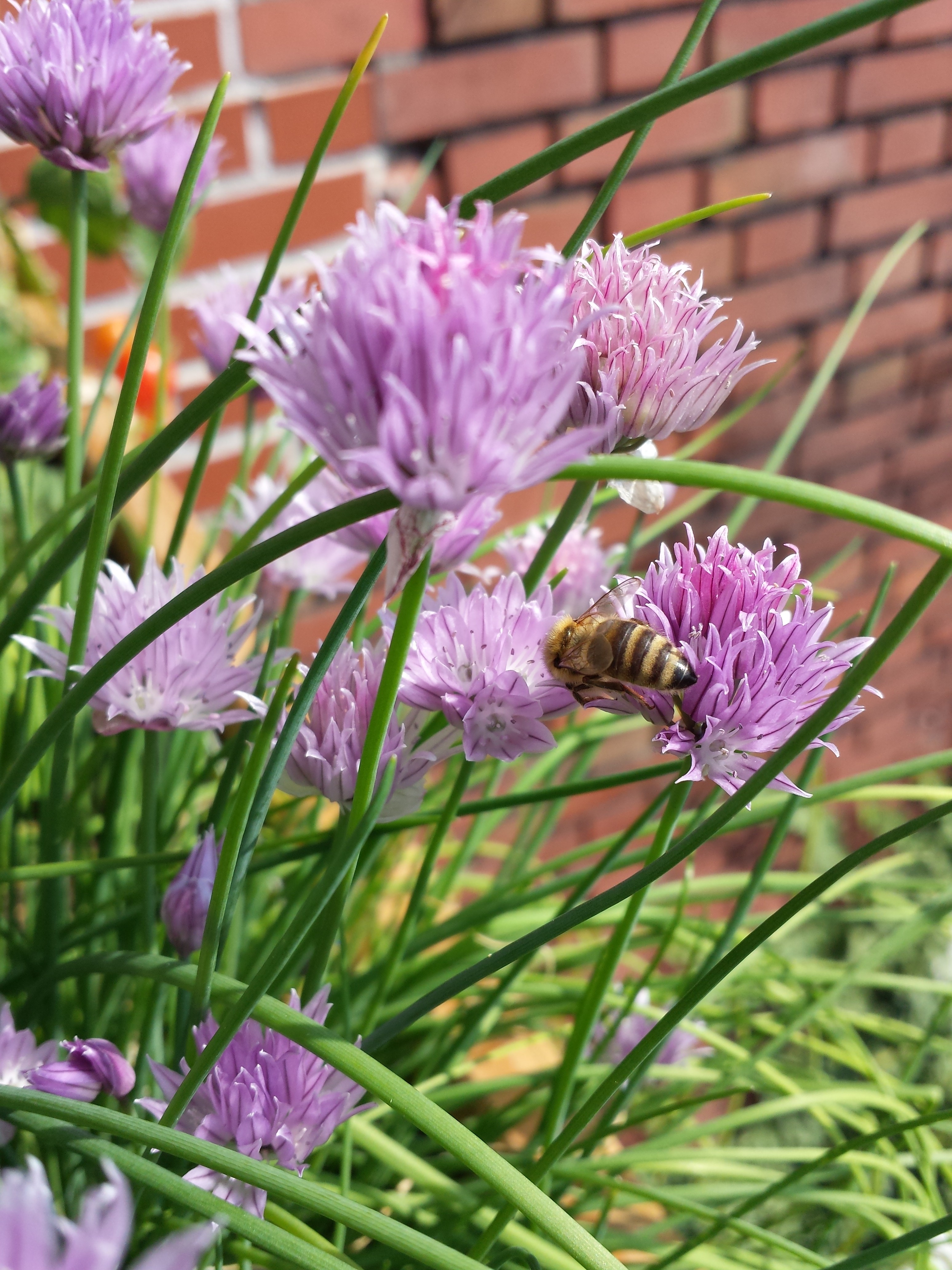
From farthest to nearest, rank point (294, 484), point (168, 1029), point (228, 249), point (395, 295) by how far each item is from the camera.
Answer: point (228, 249), point (168, 1029), point (294, 484), point (395, 295)

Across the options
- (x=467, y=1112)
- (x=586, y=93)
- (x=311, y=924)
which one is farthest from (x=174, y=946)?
(x=586, y=93)

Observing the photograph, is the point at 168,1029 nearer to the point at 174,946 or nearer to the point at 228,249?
the point at 174,946

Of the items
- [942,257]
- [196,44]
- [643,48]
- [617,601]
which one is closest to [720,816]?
[617,601]

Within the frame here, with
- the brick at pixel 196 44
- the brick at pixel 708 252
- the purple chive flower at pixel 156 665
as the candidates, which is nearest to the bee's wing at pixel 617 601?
the purple chive flower at pixel 156 665

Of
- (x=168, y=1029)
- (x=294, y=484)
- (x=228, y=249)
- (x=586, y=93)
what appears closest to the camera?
(x=294, y=484)

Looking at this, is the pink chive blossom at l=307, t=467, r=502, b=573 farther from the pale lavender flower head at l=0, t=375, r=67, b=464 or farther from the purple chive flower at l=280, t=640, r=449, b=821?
the pale lavender flower head at l=0, t=375, r=67, b=464

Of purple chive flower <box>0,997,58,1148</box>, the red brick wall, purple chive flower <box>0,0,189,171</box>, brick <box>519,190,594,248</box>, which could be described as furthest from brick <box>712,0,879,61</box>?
purple chive flower <box>0,997,58,1148</box>

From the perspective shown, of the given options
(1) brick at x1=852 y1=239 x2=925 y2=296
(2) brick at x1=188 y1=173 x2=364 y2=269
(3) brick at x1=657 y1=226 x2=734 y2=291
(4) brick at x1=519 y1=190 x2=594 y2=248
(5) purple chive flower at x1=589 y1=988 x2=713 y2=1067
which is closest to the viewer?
(5) purple chive flower at x1=589 y1=988 x2=713 y2=1067
